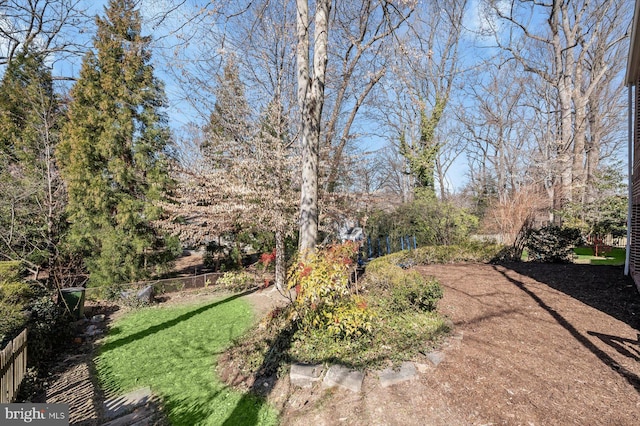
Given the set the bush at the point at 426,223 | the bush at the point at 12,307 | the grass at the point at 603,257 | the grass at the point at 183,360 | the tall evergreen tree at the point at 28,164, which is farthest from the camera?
the bush at the point at 426,223

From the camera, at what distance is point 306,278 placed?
13.5ft

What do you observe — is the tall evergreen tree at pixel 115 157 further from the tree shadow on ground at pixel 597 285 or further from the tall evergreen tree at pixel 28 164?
the tree shadow on ground at pixel 597 285

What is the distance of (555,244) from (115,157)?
45.4ft

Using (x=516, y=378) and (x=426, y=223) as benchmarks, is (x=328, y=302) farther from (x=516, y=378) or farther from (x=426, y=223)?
(x=426, y=223)

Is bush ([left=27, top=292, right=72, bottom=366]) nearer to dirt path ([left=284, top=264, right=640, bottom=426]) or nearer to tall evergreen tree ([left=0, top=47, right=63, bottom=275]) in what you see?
tall evergreen tree ([left=0, top=47, right=63, bottom=275])

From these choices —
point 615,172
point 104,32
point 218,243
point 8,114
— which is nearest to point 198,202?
point 218,243

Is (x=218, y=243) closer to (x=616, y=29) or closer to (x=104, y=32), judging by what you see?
(x=104, y=32)

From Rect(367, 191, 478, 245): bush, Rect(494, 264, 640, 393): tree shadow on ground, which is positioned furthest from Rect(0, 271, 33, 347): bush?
Rect(367, 191, 478, 245): bush

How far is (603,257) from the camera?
1123cm

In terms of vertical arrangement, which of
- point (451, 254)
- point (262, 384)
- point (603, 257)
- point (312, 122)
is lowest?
point (262, 384)

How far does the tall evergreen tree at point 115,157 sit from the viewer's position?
346 inches

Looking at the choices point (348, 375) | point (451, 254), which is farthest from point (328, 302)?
point (451, 254)

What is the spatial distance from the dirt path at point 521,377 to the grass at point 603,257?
6693 millimetres

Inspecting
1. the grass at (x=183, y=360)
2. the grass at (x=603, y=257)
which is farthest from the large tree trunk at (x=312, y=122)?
the grass at (x=603, y=257)
